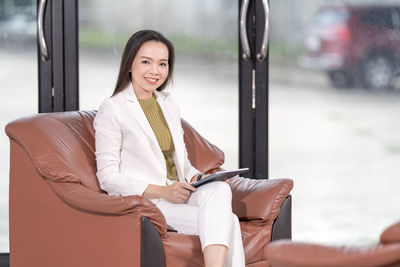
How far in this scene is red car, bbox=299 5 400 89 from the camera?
416 cm

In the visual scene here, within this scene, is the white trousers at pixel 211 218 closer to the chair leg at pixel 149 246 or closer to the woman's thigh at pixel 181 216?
the woman's thigh at pixel 181 216

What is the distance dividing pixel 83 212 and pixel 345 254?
1.64 m

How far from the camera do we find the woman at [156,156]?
3002 millimetres

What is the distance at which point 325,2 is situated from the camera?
415 cm

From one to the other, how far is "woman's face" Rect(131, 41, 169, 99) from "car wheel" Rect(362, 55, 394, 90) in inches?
53.4

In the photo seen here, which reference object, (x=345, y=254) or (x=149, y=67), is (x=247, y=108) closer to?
(x=149, y=67)

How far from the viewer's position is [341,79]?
424 centimetres

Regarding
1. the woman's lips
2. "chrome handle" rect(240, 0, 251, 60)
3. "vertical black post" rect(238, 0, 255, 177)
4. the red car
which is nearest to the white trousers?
the woman's lips

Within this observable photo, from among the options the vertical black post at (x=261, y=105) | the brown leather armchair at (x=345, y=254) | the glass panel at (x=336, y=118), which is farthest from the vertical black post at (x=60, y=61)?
the brown leather armchair at (x=345, y=254)

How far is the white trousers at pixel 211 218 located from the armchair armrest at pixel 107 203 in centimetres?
17

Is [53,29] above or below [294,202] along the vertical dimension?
above

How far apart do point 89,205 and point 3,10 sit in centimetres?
158

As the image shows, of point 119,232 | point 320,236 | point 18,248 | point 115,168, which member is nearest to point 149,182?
point 115,168

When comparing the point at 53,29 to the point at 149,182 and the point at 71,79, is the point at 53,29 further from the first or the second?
the point at 149,182
